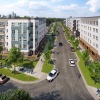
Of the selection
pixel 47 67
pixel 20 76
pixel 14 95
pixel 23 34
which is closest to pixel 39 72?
pixel 47 67

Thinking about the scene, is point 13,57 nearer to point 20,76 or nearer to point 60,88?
point 20,76

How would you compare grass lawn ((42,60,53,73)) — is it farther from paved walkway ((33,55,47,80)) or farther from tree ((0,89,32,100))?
tree ((0,89,32,100))

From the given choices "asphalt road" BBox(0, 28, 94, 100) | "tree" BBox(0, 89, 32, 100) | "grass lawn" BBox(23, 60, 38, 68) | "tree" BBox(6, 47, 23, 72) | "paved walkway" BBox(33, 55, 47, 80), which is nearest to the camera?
"tree" BBox(0, 89, 32, 100)

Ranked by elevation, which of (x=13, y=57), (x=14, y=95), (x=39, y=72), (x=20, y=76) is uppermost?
(x=13, y=57)

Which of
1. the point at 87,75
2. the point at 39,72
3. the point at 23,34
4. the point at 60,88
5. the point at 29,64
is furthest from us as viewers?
the point at 23,34

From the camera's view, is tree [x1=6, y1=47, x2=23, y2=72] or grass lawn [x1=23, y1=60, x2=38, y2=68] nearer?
tree [x1=6, y1=47, x2=23, y2=72]

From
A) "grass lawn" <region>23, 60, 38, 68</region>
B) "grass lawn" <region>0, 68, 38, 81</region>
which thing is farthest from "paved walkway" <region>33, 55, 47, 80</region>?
"grass lawn" <region>0, 68, 38, 81</region>

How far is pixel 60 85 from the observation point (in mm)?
37688

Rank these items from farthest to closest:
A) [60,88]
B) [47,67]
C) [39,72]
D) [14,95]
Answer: [47,67] < [39,72] < [60,88] < [14,95]

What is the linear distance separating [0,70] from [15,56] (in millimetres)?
6340

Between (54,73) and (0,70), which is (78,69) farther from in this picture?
(0,70)

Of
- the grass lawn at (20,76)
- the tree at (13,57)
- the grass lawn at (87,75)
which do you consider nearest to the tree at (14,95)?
the grass lawn at (20,76)

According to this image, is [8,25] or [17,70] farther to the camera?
[8,25]

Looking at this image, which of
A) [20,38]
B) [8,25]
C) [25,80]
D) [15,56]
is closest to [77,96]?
[25,80]
